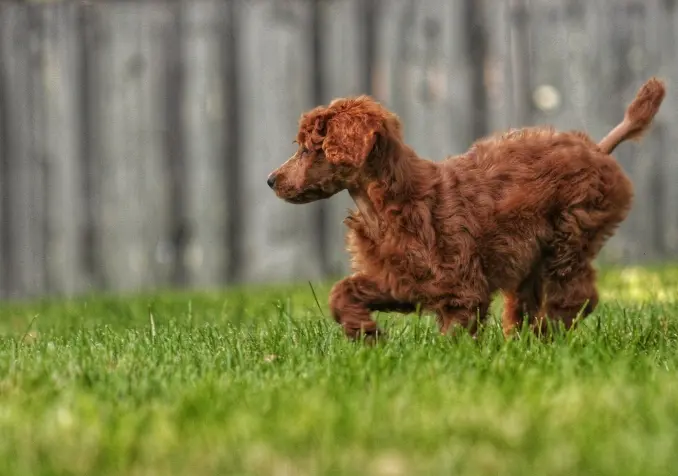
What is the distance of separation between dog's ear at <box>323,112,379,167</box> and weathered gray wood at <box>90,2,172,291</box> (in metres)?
4.30

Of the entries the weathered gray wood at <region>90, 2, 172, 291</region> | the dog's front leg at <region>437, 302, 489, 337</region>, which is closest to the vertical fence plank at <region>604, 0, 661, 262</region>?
the weathered gray wood at <region>90, 2, 172, 291</region>

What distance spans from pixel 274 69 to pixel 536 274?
13.4 ft

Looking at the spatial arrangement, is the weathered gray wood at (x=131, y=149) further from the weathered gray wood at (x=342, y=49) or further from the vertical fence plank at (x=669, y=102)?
the vertical fence plank at (x=669, y=102)

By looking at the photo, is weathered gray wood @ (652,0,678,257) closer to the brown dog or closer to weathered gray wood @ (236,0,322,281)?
weathered gray wood @ (236,0,322,281)

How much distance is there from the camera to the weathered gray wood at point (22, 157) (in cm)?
855

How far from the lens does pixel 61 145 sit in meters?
8.56

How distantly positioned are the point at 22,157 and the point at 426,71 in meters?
3.13

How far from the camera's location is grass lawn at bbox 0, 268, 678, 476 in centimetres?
263

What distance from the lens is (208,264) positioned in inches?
332

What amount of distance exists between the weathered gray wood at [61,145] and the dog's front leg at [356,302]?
4531mm

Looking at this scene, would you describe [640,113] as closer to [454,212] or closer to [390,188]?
[454,212]

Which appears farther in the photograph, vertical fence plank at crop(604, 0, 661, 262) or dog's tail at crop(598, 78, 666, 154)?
vertical fence plank at crop(604, 0, 661, 262)

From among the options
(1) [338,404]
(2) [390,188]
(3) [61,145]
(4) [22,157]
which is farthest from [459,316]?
(4) [22,157]

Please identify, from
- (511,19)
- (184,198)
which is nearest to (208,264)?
(184,198)
